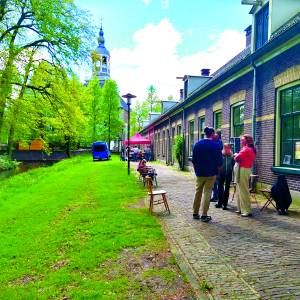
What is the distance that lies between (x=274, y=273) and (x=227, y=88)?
37.4 ft

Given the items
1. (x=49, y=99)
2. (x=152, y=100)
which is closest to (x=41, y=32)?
(x=49, y=99)

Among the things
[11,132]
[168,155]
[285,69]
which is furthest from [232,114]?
[11,132]

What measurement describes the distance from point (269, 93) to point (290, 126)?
1.52 metres

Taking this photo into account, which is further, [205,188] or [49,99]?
[49,99]

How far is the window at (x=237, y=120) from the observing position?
44.5 feet

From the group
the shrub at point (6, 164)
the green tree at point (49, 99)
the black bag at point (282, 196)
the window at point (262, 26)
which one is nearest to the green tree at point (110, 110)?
the shrub at point (6, 164)

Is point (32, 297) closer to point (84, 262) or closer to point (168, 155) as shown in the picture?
point (84, 262)

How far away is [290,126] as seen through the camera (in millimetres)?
10047

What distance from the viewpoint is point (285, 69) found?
10.1 metres

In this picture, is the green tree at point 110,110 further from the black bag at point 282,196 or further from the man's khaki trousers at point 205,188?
the man's khaki trousers at point 205,188

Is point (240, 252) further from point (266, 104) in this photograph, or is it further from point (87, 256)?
point (266, 104)

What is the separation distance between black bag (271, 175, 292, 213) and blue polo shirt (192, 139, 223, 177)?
1.78m

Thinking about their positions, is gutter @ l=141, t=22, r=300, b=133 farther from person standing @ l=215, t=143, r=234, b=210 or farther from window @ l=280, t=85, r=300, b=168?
person standing @ l=215, t=143, r=234, b=210

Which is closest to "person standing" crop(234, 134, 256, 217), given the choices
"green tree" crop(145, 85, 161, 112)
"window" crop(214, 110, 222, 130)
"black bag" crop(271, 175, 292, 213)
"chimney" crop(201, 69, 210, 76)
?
"black bag" crop(271, 175, 292, 213)
